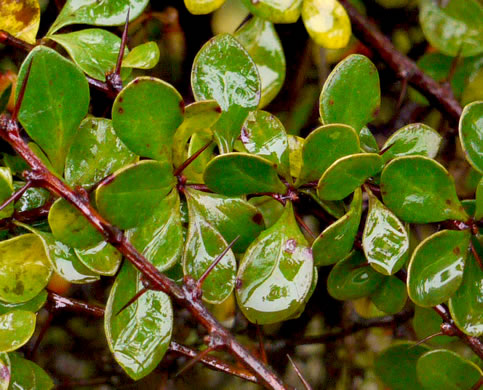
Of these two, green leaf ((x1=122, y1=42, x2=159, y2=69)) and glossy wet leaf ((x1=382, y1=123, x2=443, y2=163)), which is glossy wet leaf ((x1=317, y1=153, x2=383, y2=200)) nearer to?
glossy wet leaf ((x1=382, y1=123, x2=443, y2=163))

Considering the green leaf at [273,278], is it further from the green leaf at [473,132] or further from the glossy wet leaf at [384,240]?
the green leaf at [473,132]

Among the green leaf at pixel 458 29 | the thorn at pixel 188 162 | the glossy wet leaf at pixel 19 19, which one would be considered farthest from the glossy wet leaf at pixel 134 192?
the green leaf at pixel 458 29

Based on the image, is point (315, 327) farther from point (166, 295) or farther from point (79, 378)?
point (166, 295)

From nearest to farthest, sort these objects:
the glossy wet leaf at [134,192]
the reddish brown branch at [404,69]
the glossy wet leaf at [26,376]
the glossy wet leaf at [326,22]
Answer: the glossy wet leaf at [134,192] < the glossy wet leaf at [26,376] < the glossy wet leaf at [326,22] < the reddish brown branch at [404,69]

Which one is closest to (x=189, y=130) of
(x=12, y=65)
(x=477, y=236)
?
(x=477, y=236)

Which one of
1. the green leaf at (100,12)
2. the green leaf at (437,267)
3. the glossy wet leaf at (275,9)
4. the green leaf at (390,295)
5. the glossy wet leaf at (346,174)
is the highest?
the green leaf at (100,12)

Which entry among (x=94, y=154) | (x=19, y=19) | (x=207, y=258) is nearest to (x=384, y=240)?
(x=207, y=258)

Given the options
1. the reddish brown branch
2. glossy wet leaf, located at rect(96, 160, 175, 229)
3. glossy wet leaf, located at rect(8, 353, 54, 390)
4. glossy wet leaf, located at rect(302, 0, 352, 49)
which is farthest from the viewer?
the reddish brown branch

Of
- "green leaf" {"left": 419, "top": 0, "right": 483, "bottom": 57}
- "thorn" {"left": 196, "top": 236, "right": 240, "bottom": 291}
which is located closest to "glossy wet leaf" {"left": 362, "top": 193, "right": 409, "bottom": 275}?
"thorn" {"left": 196, "top": 236, "right": 240, "bottom": 291}
